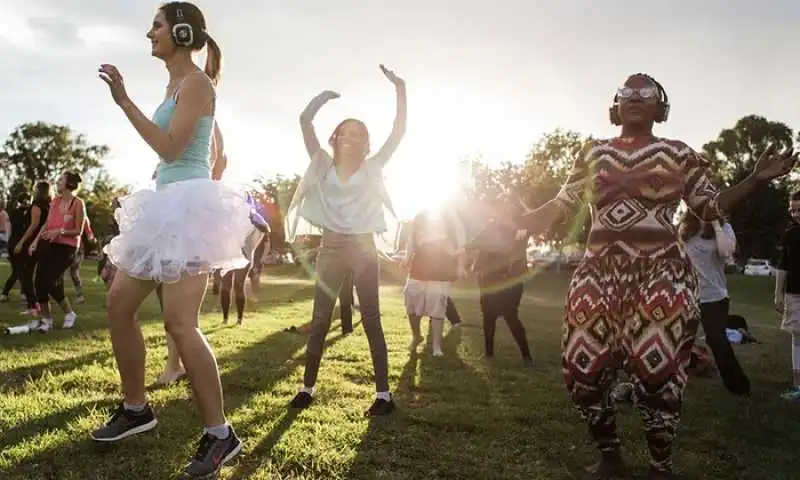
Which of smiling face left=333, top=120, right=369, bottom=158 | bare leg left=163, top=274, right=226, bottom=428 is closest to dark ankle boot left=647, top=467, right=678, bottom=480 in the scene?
bare leg left=163, top=274, right=226, bottom=428

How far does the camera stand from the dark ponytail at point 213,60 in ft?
12.9

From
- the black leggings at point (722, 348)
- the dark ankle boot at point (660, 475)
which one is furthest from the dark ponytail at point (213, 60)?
the black leggings at point (722, 348)

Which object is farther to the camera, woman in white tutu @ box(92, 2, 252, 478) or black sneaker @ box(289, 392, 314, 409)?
black sneaker @ box(289, 392, 314, 409)

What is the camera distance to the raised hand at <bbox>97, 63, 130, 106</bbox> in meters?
3.23

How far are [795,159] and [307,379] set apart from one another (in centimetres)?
390

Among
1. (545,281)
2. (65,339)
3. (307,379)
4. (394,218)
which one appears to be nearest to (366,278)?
(394,218)

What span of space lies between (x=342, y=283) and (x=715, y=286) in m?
4.37

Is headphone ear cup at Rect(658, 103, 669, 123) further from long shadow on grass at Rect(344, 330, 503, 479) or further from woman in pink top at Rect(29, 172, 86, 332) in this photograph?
A: woman in pink top at Rect(29, 172, 86, 332)

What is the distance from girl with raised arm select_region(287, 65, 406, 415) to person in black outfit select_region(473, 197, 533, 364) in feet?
11.5

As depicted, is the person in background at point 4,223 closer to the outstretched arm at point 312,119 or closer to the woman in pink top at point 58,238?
the woman in pink top at point 58,238

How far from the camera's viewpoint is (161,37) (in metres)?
3.71

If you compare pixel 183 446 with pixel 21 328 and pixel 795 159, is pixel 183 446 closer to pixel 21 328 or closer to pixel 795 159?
pixel 795 159

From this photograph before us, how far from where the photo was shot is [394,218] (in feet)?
19.0

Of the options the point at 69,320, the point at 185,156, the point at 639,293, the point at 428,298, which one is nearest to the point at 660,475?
the point at 639,293
